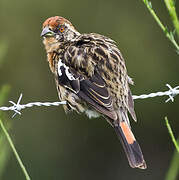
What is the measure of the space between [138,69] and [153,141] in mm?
1590

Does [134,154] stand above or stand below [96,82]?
below

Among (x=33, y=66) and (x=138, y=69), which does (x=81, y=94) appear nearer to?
(x=138, y=69)

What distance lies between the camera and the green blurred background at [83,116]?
9938 mm

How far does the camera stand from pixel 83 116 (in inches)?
406

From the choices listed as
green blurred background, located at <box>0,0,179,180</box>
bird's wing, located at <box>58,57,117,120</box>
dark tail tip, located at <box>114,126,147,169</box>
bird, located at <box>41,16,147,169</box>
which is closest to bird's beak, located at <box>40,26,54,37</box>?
bird, located at <box>41,16,147,169</box>

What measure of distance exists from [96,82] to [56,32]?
1268 mm

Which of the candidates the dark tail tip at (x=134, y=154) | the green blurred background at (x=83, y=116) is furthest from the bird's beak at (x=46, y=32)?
the green blurred background at (x=83, y=116)

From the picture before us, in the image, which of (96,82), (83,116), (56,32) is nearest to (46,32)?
(56,32)

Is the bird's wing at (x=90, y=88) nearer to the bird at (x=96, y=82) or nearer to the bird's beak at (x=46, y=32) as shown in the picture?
the bird at (x=96, y=82)

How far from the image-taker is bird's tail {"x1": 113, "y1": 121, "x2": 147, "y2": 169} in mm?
3876

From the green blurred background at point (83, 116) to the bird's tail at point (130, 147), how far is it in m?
5.62

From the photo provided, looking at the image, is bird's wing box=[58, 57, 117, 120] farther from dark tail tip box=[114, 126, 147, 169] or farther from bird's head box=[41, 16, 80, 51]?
bird's head box=[41, 16, 80, 51]

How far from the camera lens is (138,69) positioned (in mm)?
9867

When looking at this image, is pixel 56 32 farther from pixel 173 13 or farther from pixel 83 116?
pixel 83 116
